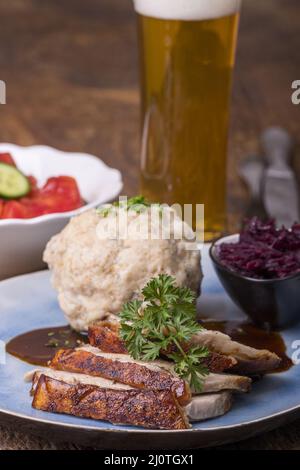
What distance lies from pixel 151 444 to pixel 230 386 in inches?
14.9

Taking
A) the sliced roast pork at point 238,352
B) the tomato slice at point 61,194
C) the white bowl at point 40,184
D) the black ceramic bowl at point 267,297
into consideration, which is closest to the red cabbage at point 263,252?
the black ceramic bowl at point 267,297

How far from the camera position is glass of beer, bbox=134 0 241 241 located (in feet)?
16.2

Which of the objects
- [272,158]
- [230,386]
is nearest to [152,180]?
[272,158]

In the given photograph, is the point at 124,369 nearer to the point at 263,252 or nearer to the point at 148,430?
the point at 148,430

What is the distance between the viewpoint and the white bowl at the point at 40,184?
4.39 meters

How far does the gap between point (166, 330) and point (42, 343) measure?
0.77 meters

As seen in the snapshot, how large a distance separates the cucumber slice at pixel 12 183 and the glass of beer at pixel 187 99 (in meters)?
0.87

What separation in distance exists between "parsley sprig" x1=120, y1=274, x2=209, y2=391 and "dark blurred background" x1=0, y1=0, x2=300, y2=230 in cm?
239

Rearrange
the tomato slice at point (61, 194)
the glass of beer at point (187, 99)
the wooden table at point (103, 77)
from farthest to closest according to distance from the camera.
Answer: the wooden table at point (103, 77)
the glass of beer at point (187, 99)
the tomato slice at point (61, 194)

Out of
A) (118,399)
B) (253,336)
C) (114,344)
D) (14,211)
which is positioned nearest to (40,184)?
(14,211)

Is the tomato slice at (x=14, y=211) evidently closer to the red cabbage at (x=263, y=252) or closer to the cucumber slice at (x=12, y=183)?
the cucumber slice at (x=12, y=183)

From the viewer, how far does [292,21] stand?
9844 millimetres

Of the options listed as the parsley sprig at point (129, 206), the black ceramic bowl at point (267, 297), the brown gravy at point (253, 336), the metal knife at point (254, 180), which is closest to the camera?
the brown gravy at point (253, 336)

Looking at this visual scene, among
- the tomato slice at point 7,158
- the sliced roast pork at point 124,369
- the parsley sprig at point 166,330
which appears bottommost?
the sliced roast pork at point 124,369
